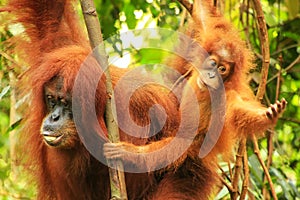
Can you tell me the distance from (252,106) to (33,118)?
4.54ft

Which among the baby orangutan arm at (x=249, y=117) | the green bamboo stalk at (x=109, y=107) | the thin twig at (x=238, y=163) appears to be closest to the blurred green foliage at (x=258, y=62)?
the thin twig at (x=238, y=163)

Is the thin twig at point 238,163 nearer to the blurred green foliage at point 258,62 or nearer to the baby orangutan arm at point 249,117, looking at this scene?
the baby orangutan arm at point 249,117

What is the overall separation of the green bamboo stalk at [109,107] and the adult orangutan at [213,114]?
17cm

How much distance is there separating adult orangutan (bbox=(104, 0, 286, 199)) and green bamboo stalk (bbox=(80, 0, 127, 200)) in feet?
0.57

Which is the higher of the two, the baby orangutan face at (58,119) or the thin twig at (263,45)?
the thin twig at (263,45)

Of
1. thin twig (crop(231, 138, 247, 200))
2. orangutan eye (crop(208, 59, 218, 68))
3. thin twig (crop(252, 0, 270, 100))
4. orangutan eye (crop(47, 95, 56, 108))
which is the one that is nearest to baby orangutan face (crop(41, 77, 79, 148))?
orangutan eye (crop(47, 95, 56, 108))

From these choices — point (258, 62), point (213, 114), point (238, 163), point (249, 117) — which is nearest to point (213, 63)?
point (213, 114)

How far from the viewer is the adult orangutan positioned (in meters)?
3.48

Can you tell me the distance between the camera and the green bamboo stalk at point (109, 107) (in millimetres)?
3090

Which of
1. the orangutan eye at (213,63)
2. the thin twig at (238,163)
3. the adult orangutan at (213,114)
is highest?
the orangutan eye at (213,63)

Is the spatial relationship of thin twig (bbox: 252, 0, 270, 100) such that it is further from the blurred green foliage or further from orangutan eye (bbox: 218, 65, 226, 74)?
the blurred green foliage

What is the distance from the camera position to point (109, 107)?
3.13m

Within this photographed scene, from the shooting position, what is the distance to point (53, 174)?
399cm

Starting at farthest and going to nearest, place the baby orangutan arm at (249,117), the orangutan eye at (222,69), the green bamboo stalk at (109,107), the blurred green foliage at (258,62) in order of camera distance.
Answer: the blurred green foliage at (258,62)
the orangutan eye at (222,69)
the baby orangutan arm at (249,117)
the green bamboo stalk at (109,107)
